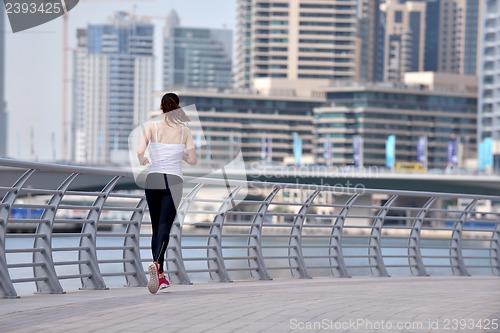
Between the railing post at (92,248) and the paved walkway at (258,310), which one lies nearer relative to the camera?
the paved walkway at (258,310)

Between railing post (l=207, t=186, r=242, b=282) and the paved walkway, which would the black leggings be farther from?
railing post (l=207, t=186, r=242, b=282)

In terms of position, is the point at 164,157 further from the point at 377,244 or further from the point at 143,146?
the point at 377,244

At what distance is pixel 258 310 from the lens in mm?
8883

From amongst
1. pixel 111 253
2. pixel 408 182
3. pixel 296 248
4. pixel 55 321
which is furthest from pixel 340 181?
pixel 55 321

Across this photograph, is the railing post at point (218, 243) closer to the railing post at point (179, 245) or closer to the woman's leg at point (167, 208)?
the railing post at point (179, 245)

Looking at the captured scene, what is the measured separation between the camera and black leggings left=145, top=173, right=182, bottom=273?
10312mm

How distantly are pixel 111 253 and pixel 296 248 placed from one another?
43.0 meters

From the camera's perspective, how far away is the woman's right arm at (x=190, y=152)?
1025 cm

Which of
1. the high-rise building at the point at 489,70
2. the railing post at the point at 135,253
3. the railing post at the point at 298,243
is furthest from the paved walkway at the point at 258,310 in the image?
the high-rise building at the point at 489,70

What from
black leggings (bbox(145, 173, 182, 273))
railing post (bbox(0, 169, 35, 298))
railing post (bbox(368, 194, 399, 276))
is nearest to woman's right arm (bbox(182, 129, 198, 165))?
black leggings (bbox(145, 173, 182, 273))

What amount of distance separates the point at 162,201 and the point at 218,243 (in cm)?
260

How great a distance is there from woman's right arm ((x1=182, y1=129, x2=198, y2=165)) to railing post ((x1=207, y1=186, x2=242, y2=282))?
2.28 metres

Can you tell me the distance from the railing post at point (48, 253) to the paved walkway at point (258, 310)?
0.23 meters

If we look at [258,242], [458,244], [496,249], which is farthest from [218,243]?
[496,249]
